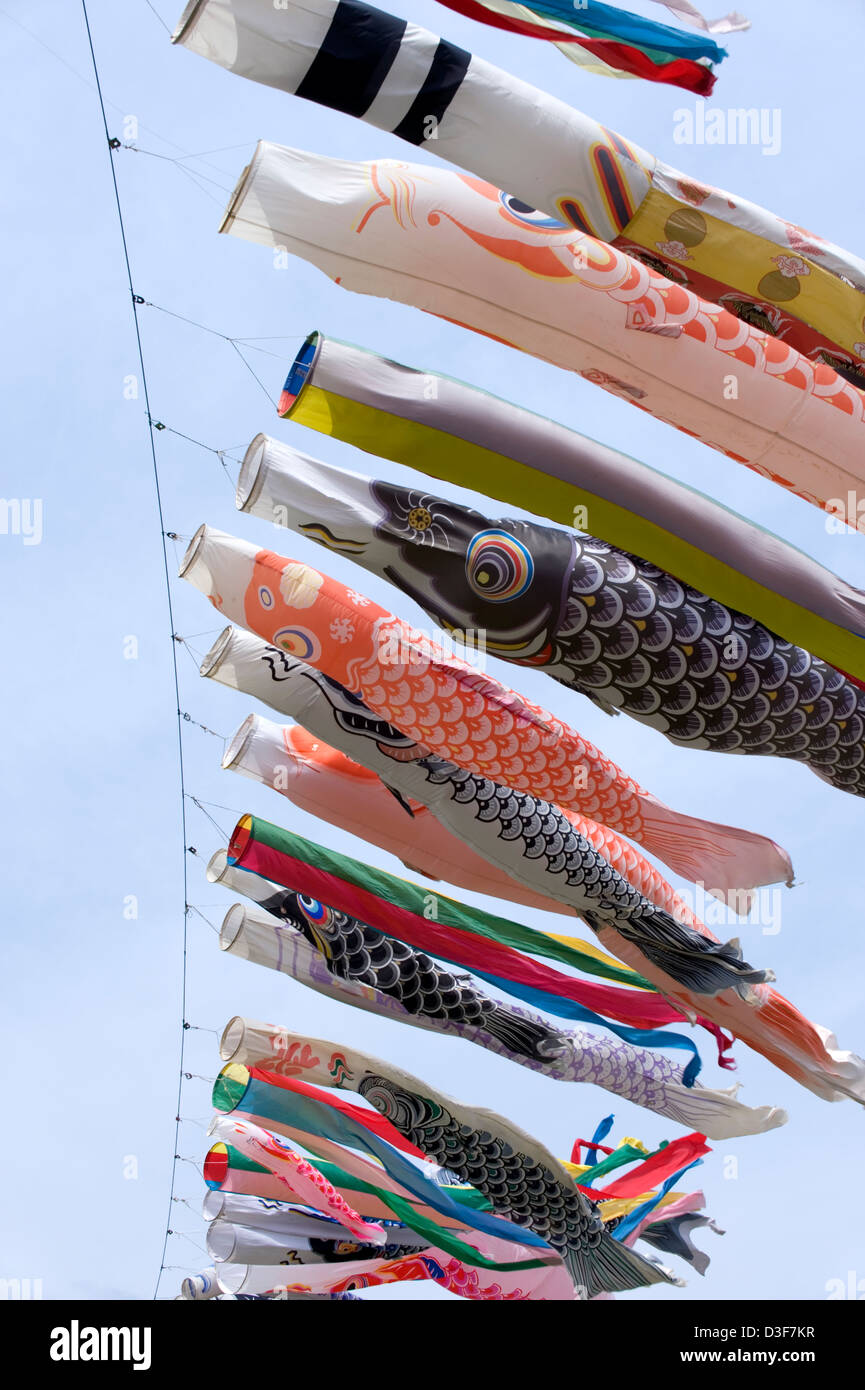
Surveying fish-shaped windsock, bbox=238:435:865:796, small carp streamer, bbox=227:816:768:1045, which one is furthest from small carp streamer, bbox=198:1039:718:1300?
fish-shaped windsock, bbox=238:435:865:796

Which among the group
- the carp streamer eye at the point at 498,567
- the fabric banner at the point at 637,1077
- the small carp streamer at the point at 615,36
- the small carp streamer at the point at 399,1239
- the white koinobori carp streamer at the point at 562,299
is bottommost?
the small carp streamer at the point at 399,1239

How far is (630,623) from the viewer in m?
5.96

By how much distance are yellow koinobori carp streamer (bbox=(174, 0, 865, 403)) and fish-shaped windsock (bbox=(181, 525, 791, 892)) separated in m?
1.80

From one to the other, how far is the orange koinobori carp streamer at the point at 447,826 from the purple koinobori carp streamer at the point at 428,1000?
0.27 meters

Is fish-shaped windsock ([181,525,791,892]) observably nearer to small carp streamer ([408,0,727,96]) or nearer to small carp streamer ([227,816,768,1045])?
small carp streamer ([227,816,768,1045])

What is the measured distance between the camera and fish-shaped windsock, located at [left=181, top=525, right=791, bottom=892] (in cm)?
679

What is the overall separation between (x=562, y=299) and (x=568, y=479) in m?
0.72

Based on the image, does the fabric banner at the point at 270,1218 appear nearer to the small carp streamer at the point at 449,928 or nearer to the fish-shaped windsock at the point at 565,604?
the small carp streamer at the point at 449,928

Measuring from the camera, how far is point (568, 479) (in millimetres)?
5875

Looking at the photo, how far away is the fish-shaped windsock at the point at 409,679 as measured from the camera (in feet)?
22.3

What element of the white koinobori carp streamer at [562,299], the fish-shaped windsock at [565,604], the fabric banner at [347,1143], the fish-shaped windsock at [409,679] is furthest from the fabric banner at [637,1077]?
the white koinobori carp streamer at [562,299]

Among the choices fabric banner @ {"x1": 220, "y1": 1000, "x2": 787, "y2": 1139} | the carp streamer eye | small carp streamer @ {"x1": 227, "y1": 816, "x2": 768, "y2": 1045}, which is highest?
the carp streamer eye

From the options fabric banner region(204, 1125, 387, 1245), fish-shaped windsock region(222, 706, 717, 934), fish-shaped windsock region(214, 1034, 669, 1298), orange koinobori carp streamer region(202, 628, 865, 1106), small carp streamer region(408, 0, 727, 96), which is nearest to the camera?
small carp streamer region(408, 0, 727, 96)
